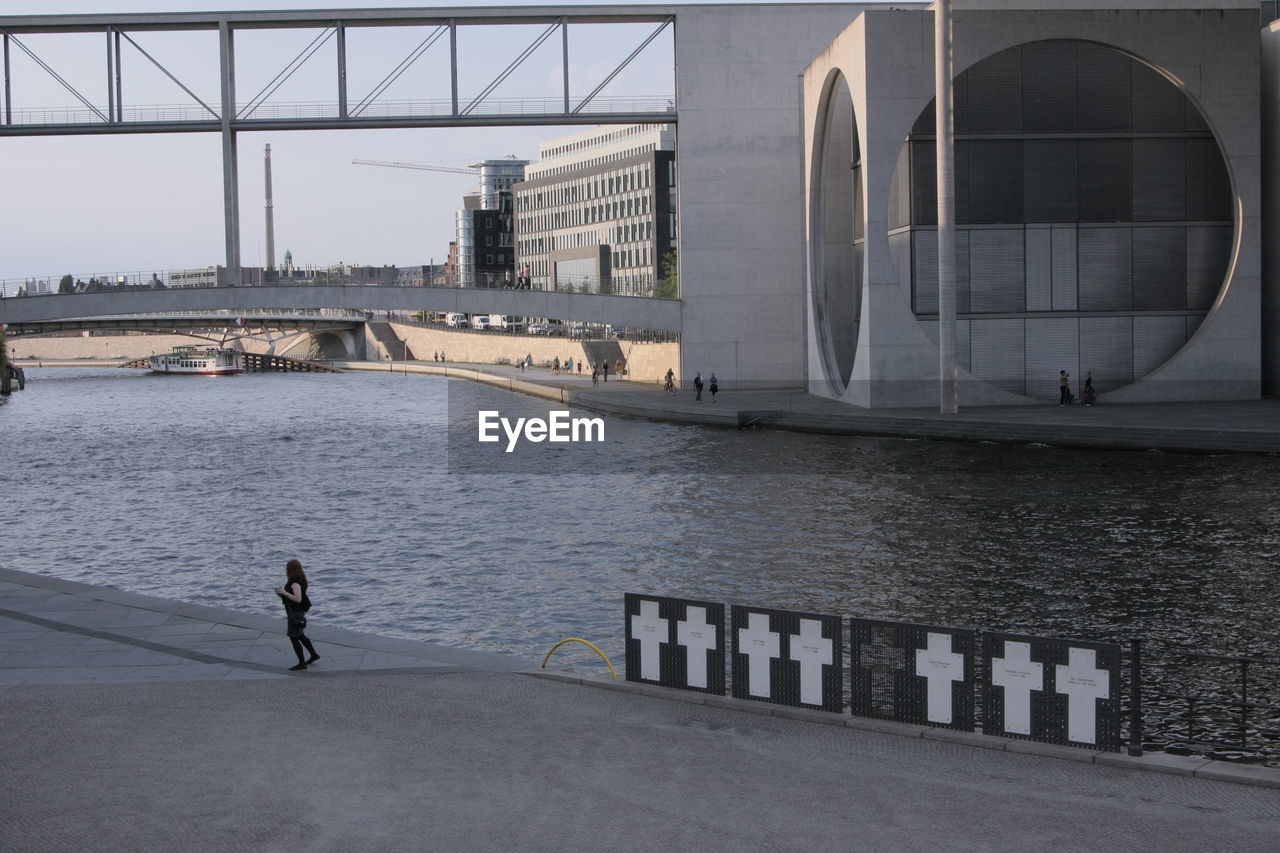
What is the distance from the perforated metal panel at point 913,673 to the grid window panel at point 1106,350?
41.2 metres

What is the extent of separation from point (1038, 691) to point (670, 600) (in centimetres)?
373

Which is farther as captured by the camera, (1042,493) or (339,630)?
(1042,493)

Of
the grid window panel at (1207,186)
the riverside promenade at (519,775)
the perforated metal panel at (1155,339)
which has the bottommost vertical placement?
the riverside promenade at (519,775)

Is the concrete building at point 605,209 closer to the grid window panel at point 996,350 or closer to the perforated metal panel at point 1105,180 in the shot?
the grid window panel at point 996,350

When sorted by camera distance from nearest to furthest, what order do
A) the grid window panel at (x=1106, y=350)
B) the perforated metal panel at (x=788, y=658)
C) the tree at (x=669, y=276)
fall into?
the perforated metal panel at (x=788, y=658), the grid window panel at (x=1106, y=350), the tree at (x=669, y=276)

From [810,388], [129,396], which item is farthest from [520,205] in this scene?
[810,388]

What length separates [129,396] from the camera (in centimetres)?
10150

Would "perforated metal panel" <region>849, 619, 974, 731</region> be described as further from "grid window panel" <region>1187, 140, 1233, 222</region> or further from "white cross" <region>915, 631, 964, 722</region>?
"grid window panel" <region>1187, 140, 1233, 222</region>

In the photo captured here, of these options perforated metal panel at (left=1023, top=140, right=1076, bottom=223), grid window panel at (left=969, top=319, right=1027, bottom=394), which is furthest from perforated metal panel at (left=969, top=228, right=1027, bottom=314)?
perforated metal panel at (left=1023, top=140, right=1076, bottom=223)

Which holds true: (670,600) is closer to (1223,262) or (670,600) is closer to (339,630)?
(339,630)

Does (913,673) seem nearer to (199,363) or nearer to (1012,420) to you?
(1012,420)

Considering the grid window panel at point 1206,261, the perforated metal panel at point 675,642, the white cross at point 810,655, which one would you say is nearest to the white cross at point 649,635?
the perforated metal panel at point 675,642

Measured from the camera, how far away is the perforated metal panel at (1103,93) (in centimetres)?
5078

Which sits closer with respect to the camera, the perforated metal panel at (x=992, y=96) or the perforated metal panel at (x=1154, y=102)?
the perforated metal panel at (x=992, y=96)
